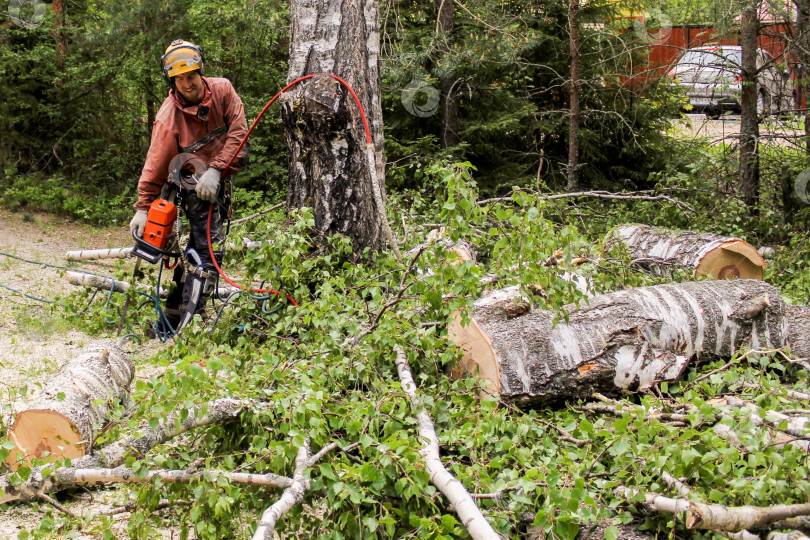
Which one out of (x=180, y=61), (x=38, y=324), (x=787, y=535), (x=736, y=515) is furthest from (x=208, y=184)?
(x=787, y=535)

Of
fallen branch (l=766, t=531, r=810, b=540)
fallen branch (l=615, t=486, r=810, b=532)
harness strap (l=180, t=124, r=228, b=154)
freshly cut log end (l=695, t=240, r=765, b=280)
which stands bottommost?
fallen branch (l=766, t=531, r=810, b=540)

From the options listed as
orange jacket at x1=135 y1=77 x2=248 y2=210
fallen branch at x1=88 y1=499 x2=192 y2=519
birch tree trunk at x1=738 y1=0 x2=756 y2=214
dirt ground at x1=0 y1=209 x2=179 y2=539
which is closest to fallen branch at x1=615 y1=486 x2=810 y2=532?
fallen branch at x1=88 y1=499 x2=192 y2=519

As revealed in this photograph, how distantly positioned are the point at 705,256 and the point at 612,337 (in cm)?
215

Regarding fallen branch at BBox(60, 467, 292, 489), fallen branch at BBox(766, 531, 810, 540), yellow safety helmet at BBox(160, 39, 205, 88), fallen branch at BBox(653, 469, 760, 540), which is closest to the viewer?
fallen branch at BBox(766, 531, 810, 540)

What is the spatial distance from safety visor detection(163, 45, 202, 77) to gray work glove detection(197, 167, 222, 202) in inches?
26.3

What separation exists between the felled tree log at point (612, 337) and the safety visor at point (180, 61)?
2500 mm

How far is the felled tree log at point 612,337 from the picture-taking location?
3443 mm

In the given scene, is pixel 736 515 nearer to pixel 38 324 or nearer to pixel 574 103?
pixel 38 324

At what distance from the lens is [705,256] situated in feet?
17.4

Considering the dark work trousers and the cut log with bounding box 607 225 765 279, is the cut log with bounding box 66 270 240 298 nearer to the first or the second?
the dark work trousers

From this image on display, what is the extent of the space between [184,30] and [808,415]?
8513 mm

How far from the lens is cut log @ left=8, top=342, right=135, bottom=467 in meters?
2.98

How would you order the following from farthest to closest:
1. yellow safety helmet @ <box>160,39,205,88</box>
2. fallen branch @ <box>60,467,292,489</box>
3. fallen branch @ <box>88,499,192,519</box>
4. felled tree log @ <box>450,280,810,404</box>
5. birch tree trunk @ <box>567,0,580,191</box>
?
birch tree trunk @ <box>567,0,580,191</box> → yellow safety helmet @ <box>160,39,205,88</box> → felled tree log @ <box>450,280,810,404</box> → fallen branch @ <box>88,499,192,519</box> → fallen branch @ <box>60,467,292,489</box>

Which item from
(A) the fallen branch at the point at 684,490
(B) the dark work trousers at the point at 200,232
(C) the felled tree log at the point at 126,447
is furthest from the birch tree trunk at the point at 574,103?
(C) the felled tree log at the point at 126,447
